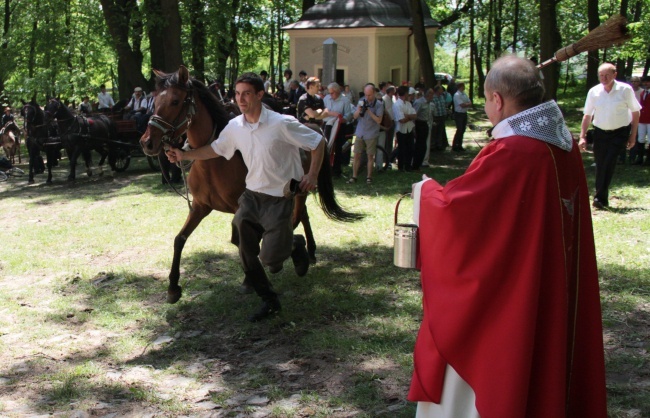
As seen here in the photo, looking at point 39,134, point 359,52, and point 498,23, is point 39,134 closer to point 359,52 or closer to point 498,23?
point 359,52

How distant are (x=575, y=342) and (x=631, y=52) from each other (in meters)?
20.1

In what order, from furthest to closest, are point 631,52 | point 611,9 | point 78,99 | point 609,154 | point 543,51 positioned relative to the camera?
point 611,9
point 78,99
point 631,52
point 543,51
point 609,154

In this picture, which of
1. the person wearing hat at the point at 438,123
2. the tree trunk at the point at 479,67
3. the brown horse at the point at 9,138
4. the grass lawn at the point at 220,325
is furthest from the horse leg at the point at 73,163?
the tree trunk at the point at 479,67

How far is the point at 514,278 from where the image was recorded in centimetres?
350

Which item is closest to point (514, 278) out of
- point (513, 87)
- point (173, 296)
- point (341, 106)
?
point (513, 87)

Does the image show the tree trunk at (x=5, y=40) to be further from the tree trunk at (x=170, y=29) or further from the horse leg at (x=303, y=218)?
the horse leg at (x=303, y=218)

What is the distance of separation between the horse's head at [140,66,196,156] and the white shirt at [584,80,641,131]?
6.04 meters

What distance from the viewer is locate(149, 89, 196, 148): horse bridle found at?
22.2ft

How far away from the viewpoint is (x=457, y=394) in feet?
12.3

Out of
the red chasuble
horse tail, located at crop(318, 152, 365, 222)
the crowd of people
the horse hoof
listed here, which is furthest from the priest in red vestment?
the crowd of people

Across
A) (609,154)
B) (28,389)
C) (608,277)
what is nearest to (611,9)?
(609,154)

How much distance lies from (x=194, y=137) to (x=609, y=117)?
Result: 6.24 meters

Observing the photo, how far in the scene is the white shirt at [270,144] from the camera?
623 centimetres

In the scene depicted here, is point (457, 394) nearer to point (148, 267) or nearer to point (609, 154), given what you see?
point (148, 267)
